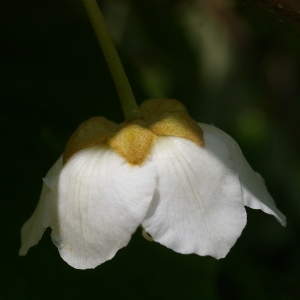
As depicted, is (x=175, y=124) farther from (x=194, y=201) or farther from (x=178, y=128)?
(x=194, y=201)

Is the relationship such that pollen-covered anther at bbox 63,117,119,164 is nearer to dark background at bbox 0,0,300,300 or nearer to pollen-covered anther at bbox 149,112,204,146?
pollen-covered anther at bbox 149,112,204,146

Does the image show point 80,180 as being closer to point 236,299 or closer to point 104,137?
point 104,137

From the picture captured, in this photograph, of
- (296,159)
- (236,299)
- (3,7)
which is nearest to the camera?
(3,7)

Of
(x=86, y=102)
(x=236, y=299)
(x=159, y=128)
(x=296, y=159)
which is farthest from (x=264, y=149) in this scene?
(x=159, y=128)

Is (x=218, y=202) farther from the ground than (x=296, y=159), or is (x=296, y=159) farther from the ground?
(x=218, y=202)

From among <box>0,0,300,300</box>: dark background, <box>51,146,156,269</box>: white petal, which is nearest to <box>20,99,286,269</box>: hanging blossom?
<box>51,146,156,269</box>: white petal

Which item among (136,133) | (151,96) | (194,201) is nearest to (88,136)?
(136,133)
